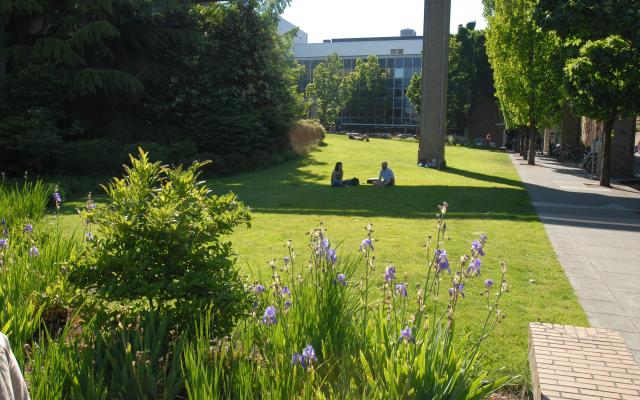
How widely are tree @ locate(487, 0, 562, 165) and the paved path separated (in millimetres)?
11522

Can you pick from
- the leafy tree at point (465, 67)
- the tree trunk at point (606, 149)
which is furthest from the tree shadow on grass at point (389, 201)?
the leafy tree at point (465, 67)

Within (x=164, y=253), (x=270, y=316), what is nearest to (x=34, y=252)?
(x=164, y=253)

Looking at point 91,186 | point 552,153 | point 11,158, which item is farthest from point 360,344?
point 552,153

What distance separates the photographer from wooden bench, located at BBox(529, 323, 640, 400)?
11.4 feet

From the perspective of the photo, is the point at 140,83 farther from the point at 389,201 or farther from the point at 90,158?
the point at 389,201

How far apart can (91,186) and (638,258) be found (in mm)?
14752

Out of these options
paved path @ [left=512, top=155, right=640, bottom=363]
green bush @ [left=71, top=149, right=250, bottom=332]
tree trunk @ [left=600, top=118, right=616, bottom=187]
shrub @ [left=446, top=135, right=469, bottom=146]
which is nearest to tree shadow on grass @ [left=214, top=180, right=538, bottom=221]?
paved path @ [left=512, top=155, right=640, bottom=363]

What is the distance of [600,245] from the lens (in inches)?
397

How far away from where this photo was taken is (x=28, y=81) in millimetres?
20594

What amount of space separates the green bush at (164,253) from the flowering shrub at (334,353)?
35cm

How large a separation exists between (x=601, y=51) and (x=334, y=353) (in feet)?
42.9

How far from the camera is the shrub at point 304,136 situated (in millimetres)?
33000

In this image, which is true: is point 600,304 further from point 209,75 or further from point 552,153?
point 552,153

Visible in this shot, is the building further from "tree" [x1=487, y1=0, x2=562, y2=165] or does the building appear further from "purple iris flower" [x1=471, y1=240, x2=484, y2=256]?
"purple iris flower" [x1=471, y1=240, x2=484, y2=256]
